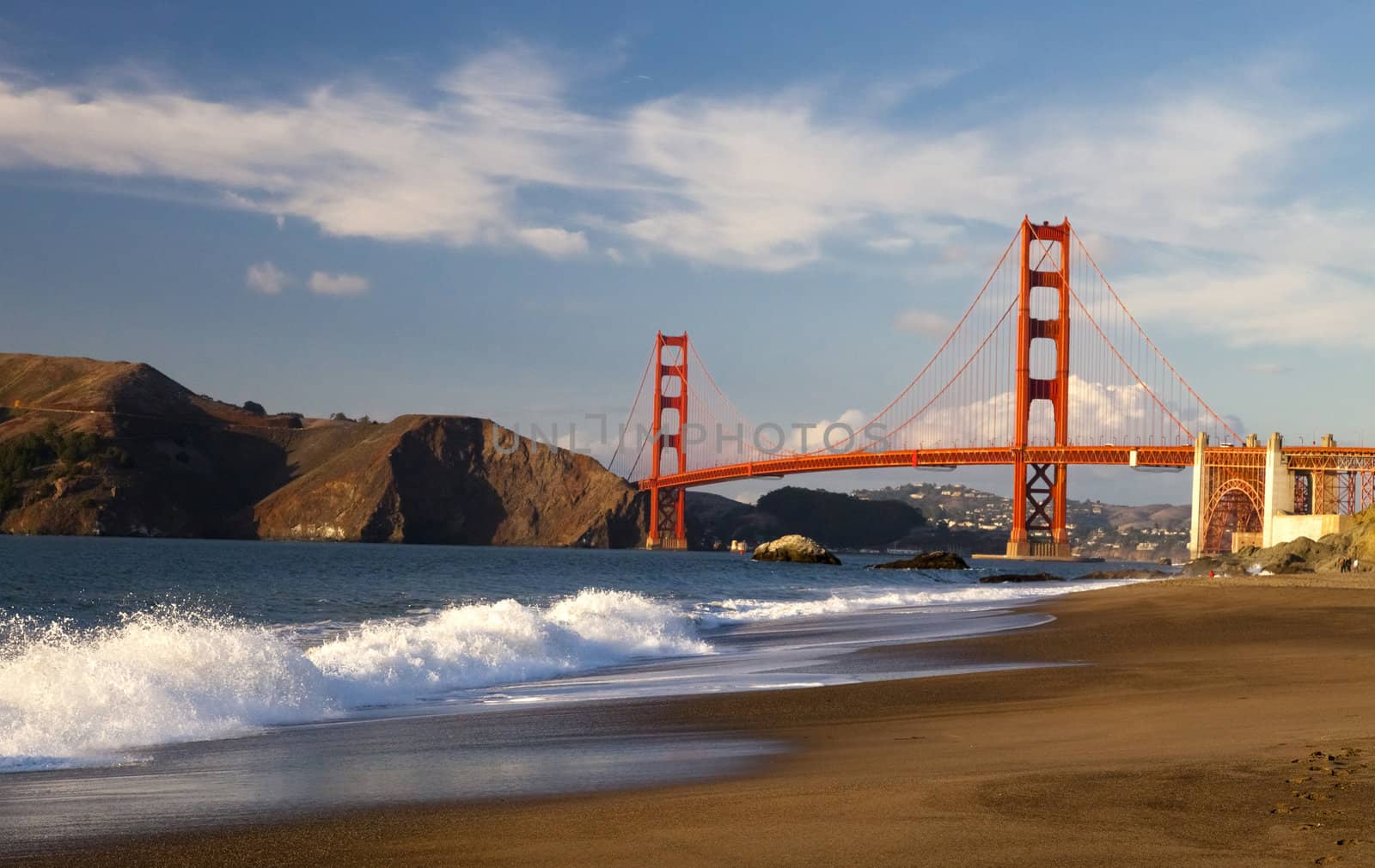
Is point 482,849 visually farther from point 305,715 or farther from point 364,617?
point 364,617

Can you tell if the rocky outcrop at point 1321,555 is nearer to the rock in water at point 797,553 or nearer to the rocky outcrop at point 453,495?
the rock in water at point 797,553

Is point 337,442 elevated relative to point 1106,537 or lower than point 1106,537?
elevated

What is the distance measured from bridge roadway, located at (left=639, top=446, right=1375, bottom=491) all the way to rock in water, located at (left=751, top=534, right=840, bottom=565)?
4.56 m

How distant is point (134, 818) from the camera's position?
17.1 feet

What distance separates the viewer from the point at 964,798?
16.6 ft

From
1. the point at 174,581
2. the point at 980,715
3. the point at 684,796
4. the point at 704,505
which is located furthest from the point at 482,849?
the point at 704,505

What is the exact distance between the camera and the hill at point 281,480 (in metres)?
113

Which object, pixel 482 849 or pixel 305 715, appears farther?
pixel 305 715

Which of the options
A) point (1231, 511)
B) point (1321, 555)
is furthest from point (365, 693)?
point (1231, 511)

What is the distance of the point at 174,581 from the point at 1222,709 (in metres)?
33.6

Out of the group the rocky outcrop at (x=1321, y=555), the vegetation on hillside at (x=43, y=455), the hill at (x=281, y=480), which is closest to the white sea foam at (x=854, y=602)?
the rocky outcrop at (x=1321, y=555)

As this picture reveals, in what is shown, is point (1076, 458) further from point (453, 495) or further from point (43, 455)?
point (43, 455)

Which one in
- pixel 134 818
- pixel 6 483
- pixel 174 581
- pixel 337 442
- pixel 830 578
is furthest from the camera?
pixel 337 442

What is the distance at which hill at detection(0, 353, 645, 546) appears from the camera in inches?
4432
